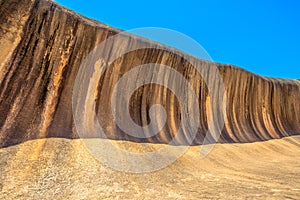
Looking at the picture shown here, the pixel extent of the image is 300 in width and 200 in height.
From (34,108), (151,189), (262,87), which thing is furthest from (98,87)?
(262,87)

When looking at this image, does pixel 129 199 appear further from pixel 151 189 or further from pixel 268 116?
pixel 268 116

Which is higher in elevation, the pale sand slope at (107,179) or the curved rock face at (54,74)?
the curved rock face at (54,74)

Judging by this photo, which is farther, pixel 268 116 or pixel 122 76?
pixel 268 116

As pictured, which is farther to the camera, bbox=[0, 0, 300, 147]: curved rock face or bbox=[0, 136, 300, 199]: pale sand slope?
bbox=[0, 0, 300, 147]: curved rock face

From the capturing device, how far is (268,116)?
39.7 ft

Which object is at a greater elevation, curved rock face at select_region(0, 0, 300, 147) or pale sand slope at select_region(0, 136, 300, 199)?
→ curved rock face at select_region(0, 0, 300, 147)

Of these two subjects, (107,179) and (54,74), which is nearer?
(107,179)

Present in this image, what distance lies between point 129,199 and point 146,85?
4.18 m

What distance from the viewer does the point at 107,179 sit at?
4.32 meters

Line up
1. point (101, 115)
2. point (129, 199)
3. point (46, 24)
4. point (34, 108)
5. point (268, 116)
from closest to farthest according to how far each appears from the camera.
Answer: point (129, 199) → point (34, 108) → point (46, 24) → point (101, 115) → point (268, 116)

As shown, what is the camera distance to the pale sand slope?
3.81 m

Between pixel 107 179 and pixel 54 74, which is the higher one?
pixel 54 74

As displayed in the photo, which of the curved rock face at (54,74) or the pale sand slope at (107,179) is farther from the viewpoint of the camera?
the curved rock face at (54,74)

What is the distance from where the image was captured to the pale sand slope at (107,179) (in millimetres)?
3811
